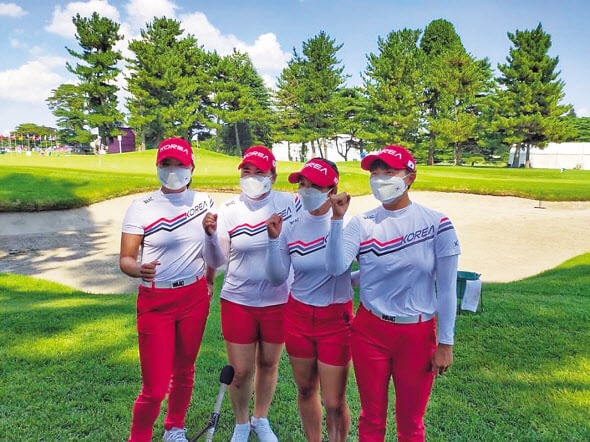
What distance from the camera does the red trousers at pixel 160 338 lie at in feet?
10.7

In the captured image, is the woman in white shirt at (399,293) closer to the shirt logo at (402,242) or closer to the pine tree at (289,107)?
the shirt logo at (402,242)

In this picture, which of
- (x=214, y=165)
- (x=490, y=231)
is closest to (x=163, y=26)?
(x=214, y=165)

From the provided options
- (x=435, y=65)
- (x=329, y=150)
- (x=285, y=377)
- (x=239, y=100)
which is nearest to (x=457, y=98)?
(x=435, y=65)

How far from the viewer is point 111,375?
186 inches

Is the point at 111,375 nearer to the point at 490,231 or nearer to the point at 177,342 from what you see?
the point at 177,342

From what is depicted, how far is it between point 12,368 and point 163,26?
2620 inches

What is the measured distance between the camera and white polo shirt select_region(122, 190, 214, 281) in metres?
3.33

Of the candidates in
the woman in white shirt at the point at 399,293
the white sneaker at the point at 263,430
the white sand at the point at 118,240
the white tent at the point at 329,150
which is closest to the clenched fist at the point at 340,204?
the woman in white shirt at the point at 399,293

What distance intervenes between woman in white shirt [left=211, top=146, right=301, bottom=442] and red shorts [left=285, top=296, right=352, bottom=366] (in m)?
0.40

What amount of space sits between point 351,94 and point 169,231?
69808mm

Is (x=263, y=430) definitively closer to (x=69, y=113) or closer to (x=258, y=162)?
(x=258, y=162)

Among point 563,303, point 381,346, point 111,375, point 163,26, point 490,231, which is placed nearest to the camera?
point 381,346

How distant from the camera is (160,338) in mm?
3283

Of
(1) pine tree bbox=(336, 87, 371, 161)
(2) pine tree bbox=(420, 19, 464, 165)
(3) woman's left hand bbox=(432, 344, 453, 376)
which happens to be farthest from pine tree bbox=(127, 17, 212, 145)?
(3) woman's left hand bbox=(432, 344, 453, 376)
